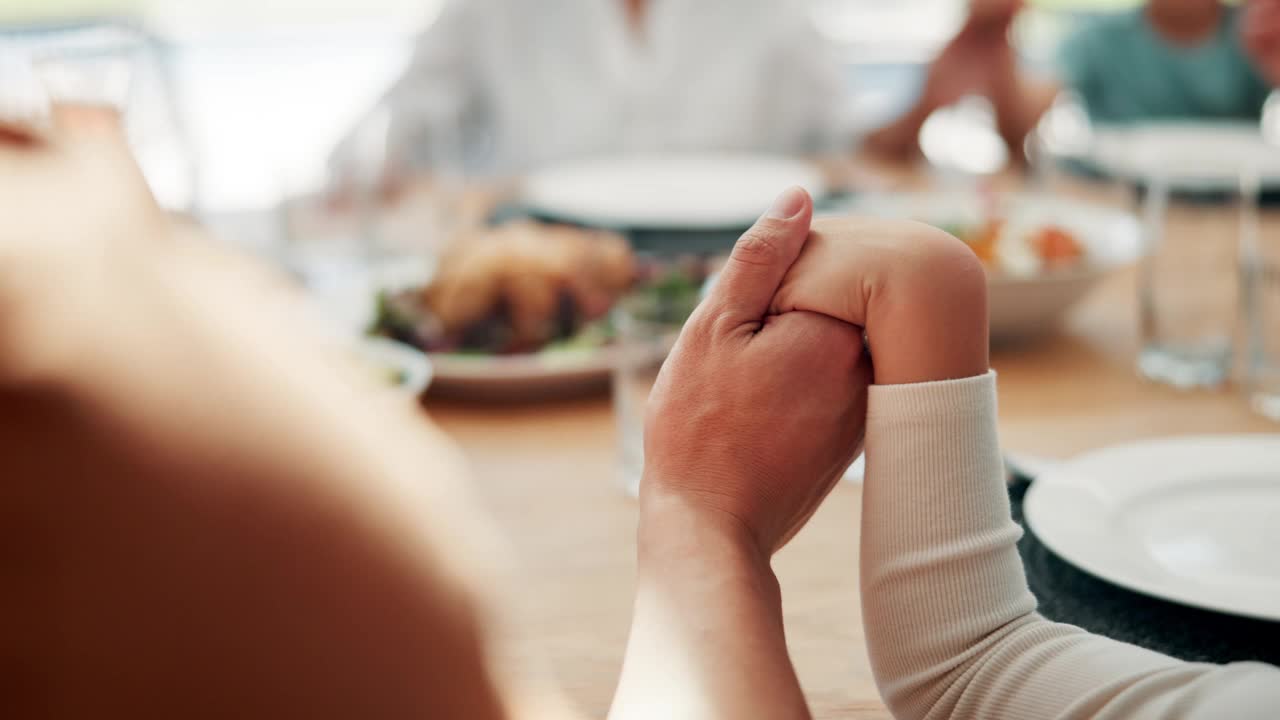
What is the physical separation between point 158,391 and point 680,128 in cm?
220

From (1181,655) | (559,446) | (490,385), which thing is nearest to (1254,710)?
(1181,655)

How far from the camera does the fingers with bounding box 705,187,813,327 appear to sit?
1.97 ft

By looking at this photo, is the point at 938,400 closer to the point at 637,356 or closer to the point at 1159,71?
the point at 637,356

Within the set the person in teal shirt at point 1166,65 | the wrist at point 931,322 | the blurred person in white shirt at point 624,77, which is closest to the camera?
the wrist at point 931,322

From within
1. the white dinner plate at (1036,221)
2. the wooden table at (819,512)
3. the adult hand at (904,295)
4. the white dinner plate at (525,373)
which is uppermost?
the adult hand at (904,295)

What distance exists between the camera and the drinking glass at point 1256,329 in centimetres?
96

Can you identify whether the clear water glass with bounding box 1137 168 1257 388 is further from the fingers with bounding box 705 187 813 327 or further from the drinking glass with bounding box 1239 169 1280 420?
the fingers with bounding box 705 187 813 327

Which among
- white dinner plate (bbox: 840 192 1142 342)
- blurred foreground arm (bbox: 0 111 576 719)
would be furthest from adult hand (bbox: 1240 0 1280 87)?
blurred foreground arm (bbox: 0 111 576 719)

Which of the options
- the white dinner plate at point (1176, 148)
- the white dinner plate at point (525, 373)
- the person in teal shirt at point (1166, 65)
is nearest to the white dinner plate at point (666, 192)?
the white dinner plate at point (525, 373)

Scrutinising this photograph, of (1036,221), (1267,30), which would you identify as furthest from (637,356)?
(1267,30)

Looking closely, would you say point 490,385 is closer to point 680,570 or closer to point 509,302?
point 509,302

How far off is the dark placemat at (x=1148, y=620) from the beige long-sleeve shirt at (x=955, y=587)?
66 millimetres

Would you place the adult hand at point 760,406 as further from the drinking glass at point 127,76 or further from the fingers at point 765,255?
the drinking glass at point 127,76

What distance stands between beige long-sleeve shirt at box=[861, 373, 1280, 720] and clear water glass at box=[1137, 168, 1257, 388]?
1.83 feet
